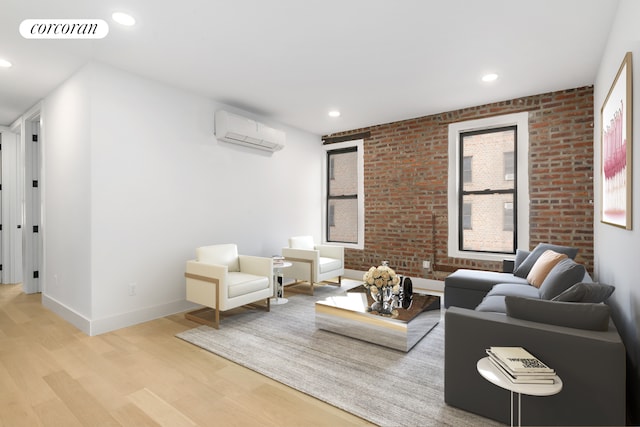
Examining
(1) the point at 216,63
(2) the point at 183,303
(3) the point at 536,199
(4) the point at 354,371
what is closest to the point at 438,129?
(3) the point at 536,199

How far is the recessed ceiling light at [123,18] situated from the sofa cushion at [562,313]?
11.6ft

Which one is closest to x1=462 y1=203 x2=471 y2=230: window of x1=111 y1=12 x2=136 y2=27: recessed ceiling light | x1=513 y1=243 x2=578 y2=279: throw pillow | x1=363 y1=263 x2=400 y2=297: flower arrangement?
x1=513 y1=243 x2=578 y2=279: throw pillow

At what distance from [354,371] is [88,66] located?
160 inches

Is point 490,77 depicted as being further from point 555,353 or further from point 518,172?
point 555,353

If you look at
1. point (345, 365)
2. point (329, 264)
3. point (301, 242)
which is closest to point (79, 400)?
point (345, 365)

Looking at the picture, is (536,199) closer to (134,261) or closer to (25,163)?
(134,261)

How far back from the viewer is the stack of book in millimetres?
1562

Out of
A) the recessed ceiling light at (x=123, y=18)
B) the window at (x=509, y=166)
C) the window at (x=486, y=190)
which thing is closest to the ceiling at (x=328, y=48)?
the recessed ceiling light at (x=123, y=18)

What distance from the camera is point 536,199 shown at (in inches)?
177

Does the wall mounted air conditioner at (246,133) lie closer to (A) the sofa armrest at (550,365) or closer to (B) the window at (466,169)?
(B) the window at (466,169)

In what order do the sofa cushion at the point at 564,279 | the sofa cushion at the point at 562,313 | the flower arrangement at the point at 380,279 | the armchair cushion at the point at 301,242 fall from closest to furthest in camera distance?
1. the sofa cushion at the point at 562,313
2. the sofa cushion at the point at 564,279
3. the flower arrangement at the point at 380,279
4. the armchair cushion at the point at 301,242

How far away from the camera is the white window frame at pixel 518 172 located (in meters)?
4.59

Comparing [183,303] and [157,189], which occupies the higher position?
[157,189]

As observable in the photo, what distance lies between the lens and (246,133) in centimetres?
478
